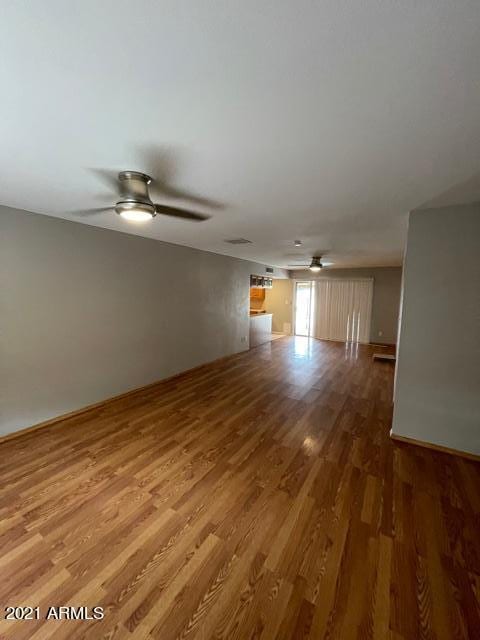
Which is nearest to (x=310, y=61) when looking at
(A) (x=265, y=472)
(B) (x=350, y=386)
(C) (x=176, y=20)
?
(C) (x=176, y=20)

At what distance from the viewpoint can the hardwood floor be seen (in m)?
1.24

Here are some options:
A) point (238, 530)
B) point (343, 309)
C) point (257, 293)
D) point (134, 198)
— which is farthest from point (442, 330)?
point (257, 293)

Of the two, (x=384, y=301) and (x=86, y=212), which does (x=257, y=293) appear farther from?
(x=86, y=212)

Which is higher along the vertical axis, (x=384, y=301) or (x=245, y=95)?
(x=245, y=95)

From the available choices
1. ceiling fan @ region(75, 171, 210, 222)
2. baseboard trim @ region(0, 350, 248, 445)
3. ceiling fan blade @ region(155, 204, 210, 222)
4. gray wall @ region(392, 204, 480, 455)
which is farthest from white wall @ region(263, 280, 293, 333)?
ceiling fan @ region(75, 171, 210, 222)

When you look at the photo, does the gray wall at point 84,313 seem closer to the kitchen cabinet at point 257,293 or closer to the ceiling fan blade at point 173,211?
the ceiling fan blade at point 173,211

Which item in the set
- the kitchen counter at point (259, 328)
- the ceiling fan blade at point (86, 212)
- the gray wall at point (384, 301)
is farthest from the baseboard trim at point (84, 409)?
the gray wall at point (384, 301)

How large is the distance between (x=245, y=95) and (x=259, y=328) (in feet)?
21.2

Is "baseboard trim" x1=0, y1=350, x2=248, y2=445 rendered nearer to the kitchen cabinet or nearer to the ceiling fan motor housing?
the ceiling fan motor housing

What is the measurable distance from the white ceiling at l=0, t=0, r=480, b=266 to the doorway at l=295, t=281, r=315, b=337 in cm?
662

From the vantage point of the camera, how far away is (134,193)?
1.72 meters

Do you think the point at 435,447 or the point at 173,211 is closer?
the point at 173,211

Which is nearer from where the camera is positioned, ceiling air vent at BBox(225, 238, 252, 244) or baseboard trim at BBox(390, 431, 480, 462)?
baseboard trim at BBox(390, 431, 480, 462)

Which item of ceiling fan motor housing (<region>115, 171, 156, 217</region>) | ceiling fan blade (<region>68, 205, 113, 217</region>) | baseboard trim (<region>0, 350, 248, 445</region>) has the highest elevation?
ceiling fan blade (<region>68, 205, 113, 217</region>)
